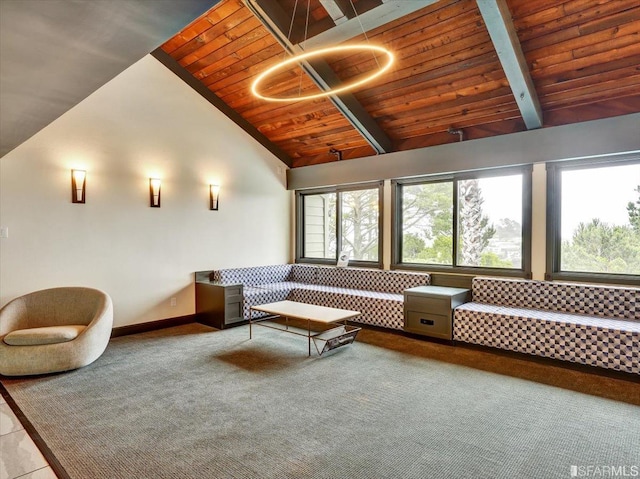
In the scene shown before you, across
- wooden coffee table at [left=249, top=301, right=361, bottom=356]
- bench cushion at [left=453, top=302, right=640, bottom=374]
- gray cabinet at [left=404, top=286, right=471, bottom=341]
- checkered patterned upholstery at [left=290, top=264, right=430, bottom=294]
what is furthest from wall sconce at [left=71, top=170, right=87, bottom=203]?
bench cushion at [left=453, top=302, right=640, bottom=374]

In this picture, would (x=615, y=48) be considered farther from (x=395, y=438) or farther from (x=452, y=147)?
(x=395, y=438)

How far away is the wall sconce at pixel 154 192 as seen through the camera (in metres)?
5.18

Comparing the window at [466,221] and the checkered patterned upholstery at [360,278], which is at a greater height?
the window at [466,221]

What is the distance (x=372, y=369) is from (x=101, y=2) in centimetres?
349

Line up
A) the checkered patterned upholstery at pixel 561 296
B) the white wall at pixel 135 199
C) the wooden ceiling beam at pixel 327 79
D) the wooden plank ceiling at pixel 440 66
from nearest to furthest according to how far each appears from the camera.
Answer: the wooden plank ceiling at pixel 440 66, the checkered patterned upholstery at pixel 561 296, the wooden ceiling beam at pixel 327 79, the white wall at pixel 135 199

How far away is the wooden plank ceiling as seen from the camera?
352cm

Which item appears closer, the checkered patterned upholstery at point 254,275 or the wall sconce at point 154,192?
the wall sconce at point 154,192

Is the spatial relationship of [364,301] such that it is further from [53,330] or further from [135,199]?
[53,330]

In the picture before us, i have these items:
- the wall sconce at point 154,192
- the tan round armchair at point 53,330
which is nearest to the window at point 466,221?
the wall sconce at point 154,192

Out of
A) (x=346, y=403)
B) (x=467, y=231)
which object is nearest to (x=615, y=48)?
(x=467, y=231)

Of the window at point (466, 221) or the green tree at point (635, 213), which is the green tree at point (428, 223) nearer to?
the window at point (466, 221)

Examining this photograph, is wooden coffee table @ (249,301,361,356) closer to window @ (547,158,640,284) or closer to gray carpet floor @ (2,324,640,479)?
gray carpet floor @ (2,324,640,479)

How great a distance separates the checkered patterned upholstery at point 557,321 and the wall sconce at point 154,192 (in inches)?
165

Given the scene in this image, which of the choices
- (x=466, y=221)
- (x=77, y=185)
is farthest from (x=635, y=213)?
(x=77, y=185)
